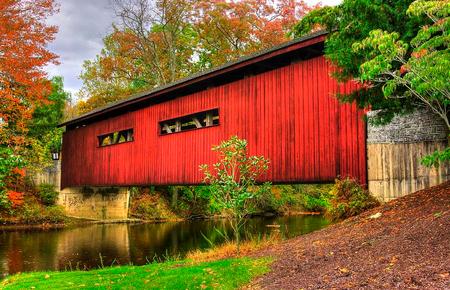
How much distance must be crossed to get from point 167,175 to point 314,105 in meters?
7.18

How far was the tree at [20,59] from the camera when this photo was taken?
1788 centimetres

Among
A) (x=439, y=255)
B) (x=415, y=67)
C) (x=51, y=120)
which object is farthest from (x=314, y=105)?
(x=51, y=120)

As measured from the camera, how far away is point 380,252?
5.09m

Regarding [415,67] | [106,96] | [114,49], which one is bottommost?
[415,67]

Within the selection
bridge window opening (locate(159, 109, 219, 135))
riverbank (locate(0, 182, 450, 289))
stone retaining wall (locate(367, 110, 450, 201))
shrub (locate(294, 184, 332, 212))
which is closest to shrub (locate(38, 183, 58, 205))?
bridge window opening (locate(159, 109, 219, 135))

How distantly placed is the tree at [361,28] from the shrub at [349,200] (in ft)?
6.14

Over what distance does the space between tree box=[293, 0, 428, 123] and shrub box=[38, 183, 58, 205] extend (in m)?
19.3

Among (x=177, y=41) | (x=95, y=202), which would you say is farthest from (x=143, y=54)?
(x=95, y=202)

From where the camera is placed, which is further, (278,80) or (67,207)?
(67,207)

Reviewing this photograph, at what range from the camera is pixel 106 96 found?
28.8 meters

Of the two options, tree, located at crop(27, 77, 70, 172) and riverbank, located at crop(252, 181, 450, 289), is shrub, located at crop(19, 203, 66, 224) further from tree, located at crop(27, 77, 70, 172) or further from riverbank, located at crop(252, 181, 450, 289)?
riverbank, located at crop(252, 181, 450, 289)

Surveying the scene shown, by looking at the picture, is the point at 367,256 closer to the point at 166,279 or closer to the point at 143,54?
the point at 166,279

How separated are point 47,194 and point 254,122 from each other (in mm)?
15704

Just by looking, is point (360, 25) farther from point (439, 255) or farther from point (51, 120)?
point (51, 120)
